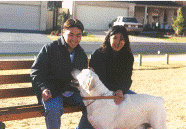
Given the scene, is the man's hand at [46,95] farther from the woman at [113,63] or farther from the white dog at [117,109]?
the woman at [113,63]

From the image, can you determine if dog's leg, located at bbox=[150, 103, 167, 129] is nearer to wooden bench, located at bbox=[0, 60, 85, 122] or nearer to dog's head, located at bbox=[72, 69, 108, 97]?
dog's head, located at bbox=[72, 69, 108, 97]

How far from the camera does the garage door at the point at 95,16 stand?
2641cm

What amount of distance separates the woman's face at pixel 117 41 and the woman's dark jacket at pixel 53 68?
59cm

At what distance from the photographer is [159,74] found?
7.91 m

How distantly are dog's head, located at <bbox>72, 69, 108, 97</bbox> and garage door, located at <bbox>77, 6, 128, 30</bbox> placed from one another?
78.5ft

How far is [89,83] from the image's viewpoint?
2666 millimetres

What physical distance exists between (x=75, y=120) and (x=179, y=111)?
182cm

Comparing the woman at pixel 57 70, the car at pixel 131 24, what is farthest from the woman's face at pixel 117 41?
the car at pixel 131 24

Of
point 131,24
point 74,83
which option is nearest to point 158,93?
point 74,83

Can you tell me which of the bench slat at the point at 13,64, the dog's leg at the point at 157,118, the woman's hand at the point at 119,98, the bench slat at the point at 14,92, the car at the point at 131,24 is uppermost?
the car at the point at 131,24

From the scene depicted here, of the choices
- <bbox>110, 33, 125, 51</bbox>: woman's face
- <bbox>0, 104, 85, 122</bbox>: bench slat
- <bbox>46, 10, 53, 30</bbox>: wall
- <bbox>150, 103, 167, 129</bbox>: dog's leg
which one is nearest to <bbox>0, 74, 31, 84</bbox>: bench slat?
<bbox>0, 104, 85, 122</bbox>: bench slat

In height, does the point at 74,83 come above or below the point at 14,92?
above

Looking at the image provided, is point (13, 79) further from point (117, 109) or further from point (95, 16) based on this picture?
point (95, 16)

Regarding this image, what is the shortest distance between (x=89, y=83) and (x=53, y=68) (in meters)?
0.56
